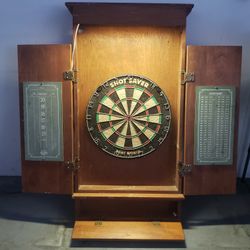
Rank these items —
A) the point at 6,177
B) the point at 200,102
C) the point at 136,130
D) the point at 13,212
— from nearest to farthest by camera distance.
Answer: the point at 200,102 < the point at 136,130 < the point at 13,212 < the point at 6,177

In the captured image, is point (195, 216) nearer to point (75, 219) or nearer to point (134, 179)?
point (134, 179)

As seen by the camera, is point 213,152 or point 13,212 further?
point 13,212

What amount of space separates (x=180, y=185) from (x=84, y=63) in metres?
1.24

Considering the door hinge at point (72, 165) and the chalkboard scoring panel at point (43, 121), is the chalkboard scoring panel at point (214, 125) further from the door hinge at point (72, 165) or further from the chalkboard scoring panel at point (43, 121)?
the chalkboard scoring panel at point (43, 121)

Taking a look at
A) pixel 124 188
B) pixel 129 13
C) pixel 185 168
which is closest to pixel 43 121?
pixel 124 188

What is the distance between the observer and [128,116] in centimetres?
233

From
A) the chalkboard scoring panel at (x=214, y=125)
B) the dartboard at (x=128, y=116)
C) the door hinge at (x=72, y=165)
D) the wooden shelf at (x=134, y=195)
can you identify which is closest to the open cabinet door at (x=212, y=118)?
the chalkboard scoring panel at (x=214, y=125)

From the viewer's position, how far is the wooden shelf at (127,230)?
217 centimetres

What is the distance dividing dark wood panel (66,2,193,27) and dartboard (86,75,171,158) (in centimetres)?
43

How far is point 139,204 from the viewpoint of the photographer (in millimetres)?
2453

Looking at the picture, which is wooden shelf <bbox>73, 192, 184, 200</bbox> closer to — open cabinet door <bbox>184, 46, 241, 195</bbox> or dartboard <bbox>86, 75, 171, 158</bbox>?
open cabinet door <bbox>184, 46, 241, 195</bbox>

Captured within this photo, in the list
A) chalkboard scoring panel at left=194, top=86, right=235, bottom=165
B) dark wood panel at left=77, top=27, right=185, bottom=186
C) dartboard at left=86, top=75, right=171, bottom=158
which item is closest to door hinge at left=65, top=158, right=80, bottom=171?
dark wood panel at left=77, top=27, right=185, bottom=186

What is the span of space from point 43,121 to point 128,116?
670 mm

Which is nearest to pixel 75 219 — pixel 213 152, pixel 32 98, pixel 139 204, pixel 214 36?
pixel 139 204
